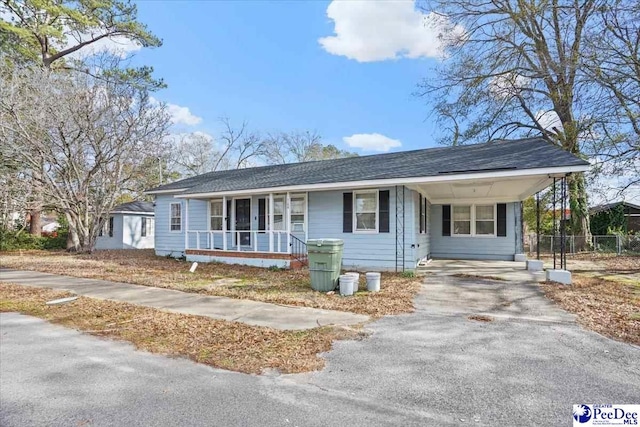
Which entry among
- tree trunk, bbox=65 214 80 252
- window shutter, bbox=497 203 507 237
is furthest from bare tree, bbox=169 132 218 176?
window shutter, bbox=497 203 507 237

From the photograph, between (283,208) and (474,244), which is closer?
(283,208)

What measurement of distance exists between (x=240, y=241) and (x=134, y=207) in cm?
1364

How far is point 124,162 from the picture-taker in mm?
19297

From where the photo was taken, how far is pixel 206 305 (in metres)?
6.96

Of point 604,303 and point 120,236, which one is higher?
point 120,236

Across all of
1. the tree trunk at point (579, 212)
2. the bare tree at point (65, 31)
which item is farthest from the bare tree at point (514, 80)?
the bare tree at point (65, 31)

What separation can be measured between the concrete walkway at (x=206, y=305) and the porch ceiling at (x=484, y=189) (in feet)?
18.3

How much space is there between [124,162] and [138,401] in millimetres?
18902

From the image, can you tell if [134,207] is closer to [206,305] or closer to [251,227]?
[251,227]

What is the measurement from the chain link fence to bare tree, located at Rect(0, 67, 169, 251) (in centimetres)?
2113

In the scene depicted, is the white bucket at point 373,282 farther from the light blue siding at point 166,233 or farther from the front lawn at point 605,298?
the light blue siding at point 166,233

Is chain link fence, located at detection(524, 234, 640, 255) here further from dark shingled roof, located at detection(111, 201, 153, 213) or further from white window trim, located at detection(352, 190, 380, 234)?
dark shingled roof, located at detection(111, 201, 153, 213)

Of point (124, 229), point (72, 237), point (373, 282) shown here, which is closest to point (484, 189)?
point (373, 282)

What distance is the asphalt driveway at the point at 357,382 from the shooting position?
296 cm
